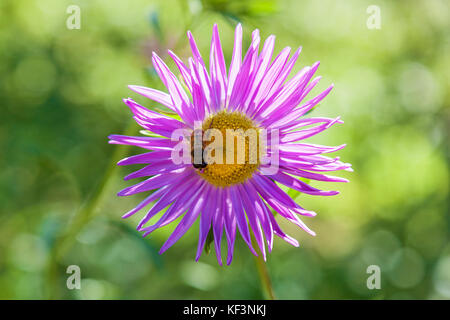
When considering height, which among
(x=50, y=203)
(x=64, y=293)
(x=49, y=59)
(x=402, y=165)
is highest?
(x=49, y=59)

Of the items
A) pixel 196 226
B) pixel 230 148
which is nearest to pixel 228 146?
pixel 230 148

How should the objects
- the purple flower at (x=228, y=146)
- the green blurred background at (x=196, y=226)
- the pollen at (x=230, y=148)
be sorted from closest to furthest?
the purple flower at (x=228, y=146) → the pollen at (x=230, y=148) → the green blurred background at (x=196, y=226)

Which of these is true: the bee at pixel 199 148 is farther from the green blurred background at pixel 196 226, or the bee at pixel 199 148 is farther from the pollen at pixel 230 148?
the green blurred background at pixel 196 226

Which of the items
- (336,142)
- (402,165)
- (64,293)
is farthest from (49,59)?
(402,165)

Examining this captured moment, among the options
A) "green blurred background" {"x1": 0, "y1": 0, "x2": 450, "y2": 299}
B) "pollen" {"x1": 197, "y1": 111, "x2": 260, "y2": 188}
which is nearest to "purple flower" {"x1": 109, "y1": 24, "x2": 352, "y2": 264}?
"pollen" {"x1": 197, "y1": 111, "x2": 260, "y2": 188}

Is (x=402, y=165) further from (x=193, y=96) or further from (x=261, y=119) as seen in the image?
(x=193, y=96)

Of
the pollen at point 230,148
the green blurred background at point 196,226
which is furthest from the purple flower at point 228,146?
the green blurred background at point 196,226

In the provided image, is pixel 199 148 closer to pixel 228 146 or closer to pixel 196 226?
pixel 228 146

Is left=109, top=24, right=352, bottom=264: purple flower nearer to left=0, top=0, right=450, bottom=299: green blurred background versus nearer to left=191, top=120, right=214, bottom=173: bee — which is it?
left=191, top=120, right=214, bottom=173: bee
